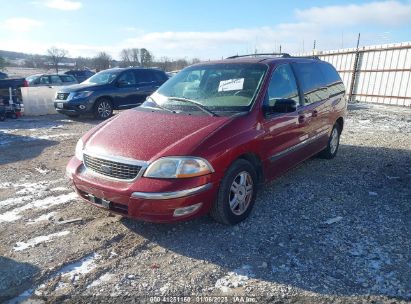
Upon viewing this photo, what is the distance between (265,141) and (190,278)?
6.02ft

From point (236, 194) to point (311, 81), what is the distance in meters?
2.55

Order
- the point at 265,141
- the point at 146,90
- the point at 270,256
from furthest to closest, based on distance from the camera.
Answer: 1. the point at 146,90
2. the point at 265,141
3. the point at 270,256

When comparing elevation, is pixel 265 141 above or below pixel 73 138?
above

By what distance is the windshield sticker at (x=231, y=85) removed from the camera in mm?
4097

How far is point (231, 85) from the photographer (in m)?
4.14

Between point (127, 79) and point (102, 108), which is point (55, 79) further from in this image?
point (102, 108)

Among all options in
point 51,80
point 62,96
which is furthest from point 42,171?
point 51,80

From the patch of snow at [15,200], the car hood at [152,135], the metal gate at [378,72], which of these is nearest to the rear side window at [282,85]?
the car hood at [152,135]

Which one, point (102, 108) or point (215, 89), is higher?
point (215, 89)

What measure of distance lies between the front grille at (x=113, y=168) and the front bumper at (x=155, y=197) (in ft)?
0.23

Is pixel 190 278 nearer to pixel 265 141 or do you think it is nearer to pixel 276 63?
pixel 265 141

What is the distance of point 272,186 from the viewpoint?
491 centimetres

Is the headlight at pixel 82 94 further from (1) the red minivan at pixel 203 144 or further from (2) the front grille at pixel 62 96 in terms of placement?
(1) the red minivan at pixel 203 144

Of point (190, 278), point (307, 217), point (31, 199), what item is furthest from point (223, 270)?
point (31, 199)
